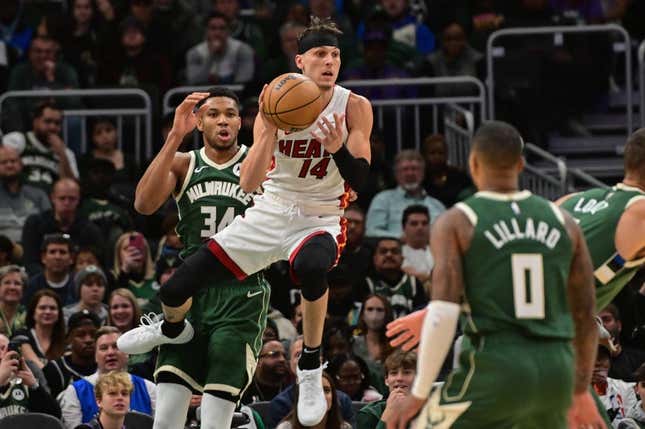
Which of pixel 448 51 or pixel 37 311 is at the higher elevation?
pixel 448 51

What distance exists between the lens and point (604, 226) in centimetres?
918

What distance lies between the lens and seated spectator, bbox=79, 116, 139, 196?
57.4 ft

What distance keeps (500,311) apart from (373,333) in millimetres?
6635

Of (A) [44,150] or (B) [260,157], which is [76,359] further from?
(B) [260,157]

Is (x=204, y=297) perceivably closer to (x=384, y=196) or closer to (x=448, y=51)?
(x=384, y=196)

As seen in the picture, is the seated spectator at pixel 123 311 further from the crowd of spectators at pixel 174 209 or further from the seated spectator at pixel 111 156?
the seated spectator at pixel 111 156

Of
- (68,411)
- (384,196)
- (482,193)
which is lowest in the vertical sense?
(68,411)

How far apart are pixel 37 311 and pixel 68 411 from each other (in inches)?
59.4

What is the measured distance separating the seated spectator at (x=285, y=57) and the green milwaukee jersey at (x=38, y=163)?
8.81 feet

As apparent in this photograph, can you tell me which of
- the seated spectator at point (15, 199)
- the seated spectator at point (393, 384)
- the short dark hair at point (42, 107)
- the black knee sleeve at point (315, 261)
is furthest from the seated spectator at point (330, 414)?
the short dark hair at point (42, 107)

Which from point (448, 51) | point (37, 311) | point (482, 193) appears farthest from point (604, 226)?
point (448, 51)

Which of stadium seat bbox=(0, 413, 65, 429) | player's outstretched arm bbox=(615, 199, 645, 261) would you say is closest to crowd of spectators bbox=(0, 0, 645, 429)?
stadium seat bbox=(0, 413, 65, 429)

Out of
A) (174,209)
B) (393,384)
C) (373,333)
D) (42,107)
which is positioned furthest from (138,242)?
(393,384)

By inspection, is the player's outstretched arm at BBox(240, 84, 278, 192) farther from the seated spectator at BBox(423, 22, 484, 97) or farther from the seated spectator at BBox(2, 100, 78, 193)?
the seated spectator at BBox(423, 22, 484, 97)
